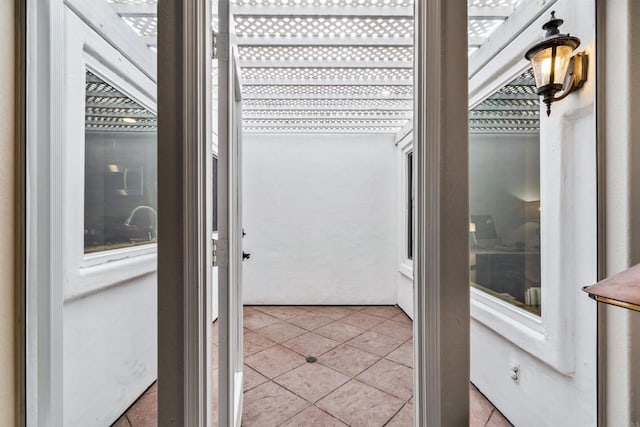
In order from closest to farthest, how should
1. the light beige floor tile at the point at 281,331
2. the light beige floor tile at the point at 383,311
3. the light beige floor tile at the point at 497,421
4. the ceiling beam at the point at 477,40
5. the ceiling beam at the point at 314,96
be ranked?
the light beige floor tile at the point at 497,421 → the ceiling beam at the point at 477,40 → the ceiling beam at the point at 314,96 → the light beige floor tile at the point at 281,331 → the light beige floor tile at the point at 383,311

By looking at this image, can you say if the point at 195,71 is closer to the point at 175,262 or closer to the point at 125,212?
the point at 175,262

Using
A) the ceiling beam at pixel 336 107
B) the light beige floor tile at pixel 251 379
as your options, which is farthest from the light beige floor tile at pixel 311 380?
the ceiling beam at pixel 336 107

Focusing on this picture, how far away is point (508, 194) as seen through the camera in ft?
5.71

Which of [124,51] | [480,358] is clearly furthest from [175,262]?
[480,358]

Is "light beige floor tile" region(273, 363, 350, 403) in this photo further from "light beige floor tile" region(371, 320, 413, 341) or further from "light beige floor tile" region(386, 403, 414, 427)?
"light beige floor tile" region(371, 320, 413, 341)

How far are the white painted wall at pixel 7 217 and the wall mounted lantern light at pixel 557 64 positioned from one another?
6.78 feet

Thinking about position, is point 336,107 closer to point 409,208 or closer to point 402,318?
point 409,208

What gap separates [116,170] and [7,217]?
0.85 m

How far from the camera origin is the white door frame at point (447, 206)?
2.98ft

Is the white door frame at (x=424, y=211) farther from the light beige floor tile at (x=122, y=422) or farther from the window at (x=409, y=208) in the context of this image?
the window at (x=409, y=208)

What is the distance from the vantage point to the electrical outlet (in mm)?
1620

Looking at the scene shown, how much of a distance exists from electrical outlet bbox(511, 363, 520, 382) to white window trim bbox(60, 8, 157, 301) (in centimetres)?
244

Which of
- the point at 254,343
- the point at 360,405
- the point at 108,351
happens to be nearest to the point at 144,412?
the point at 108,351

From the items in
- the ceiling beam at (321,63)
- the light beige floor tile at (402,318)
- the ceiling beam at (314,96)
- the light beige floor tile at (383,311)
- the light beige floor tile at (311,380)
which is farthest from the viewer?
the light beige floor tile at (383,311)
